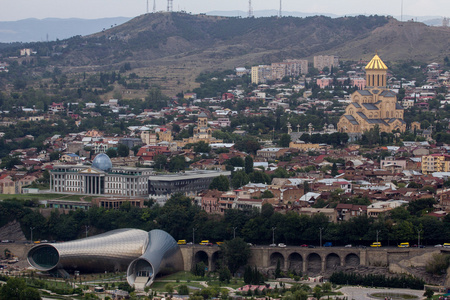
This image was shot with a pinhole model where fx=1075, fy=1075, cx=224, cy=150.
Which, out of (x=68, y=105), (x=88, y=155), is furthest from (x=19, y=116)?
(x=88, y=155)

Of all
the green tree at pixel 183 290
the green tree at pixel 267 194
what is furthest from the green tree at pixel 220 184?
the green tree at pixel 183 290

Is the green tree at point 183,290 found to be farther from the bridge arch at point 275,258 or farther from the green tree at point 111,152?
the green tree at point 111,152

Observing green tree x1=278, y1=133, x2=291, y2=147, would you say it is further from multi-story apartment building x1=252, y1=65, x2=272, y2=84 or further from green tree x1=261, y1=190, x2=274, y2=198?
multi-story apartment building x1=252, y1=65, x2=272, y2=84

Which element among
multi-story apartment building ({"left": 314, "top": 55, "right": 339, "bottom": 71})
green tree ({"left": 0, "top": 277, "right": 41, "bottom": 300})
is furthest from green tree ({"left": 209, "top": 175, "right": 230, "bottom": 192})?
multi-story apartment building ({"left": 314, "top": 55, "right": 339, "bottom": 71})

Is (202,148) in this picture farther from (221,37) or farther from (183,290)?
(221,37)

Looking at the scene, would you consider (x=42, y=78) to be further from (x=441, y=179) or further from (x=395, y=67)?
(x=441, y=179)

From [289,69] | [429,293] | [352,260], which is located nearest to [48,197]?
[352,260]
